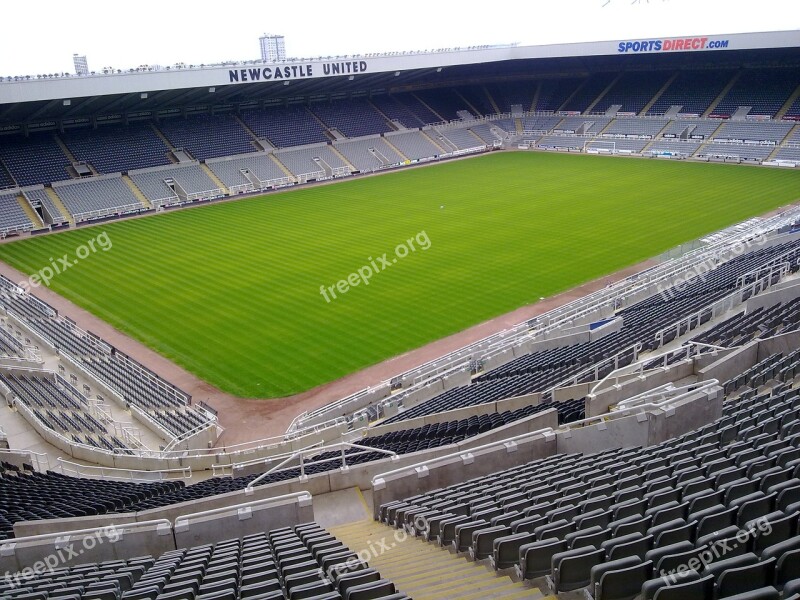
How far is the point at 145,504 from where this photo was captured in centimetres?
1328

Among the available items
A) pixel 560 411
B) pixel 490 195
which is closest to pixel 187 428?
pixel 560 411

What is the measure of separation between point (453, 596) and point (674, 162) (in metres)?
62.1

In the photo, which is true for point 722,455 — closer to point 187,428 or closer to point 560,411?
point 560,411

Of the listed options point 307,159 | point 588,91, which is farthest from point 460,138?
point 307,159

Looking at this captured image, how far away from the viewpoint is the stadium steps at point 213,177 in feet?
191

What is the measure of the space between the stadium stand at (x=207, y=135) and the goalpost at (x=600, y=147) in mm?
33412

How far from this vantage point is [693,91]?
72.3 metres

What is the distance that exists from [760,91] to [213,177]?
52.9 meters

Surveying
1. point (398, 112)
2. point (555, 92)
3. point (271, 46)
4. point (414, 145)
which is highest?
point (271, 46)

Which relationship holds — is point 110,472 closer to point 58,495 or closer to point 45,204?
point 58,495

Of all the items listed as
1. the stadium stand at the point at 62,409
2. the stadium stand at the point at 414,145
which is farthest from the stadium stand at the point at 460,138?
the stadium stand at the point at 62,409

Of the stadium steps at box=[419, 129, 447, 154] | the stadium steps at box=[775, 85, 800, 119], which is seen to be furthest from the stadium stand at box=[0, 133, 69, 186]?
the stadium steps at box=[775, 85, 800, 119]

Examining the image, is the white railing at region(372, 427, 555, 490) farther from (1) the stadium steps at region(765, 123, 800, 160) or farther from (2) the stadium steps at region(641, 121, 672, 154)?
(2) the stadium steps at region(641, 121, 672, 154)

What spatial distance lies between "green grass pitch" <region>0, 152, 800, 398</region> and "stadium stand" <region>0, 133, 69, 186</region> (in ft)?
31.3
